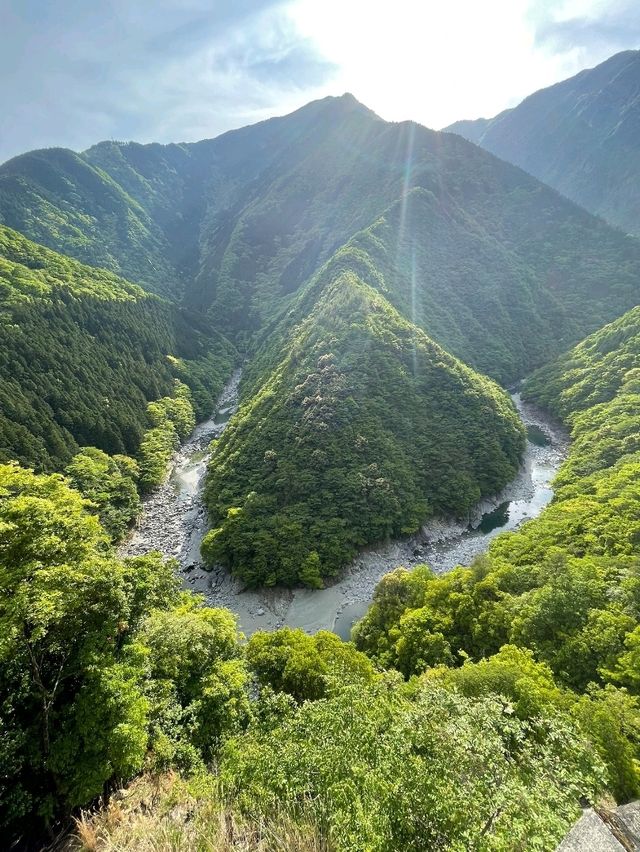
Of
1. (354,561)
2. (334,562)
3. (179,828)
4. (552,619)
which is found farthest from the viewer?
(354,561)

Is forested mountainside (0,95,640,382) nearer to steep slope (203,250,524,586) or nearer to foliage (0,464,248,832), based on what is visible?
steep slope (203,250,524,586)

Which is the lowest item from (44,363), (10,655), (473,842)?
(10,655)

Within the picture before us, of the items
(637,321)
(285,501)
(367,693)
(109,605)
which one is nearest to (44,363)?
(285,501)

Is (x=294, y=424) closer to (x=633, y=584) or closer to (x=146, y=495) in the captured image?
(x=146, y=495)

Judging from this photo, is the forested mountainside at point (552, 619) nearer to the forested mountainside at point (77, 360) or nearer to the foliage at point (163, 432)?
the foliage at point (163, 432)

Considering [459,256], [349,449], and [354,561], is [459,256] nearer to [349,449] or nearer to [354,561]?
[349,449]

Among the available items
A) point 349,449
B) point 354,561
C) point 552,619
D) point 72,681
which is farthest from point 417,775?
point 349,449

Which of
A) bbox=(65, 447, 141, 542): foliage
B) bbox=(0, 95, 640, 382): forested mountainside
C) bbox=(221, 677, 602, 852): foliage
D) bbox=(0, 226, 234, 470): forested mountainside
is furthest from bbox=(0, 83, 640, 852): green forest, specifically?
bbox=(0, 95, 640, 382): forested mountainside
